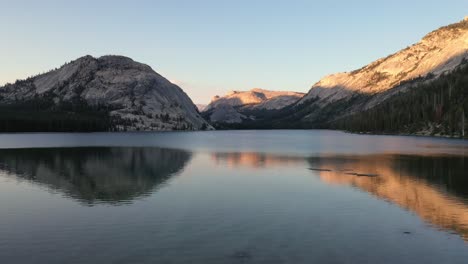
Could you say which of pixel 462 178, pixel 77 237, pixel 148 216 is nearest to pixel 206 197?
→ pixel 148 216

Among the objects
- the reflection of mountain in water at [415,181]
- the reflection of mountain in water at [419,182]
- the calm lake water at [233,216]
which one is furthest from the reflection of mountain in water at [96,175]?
the reflection of mountain in water at [419,182]

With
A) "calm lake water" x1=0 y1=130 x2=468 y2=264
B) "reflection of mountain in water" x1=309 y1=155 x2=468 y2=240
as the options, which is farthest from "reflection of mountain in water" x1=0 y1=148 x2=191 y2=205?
"reflection of mountain in water" x1=309 y1=155 x2=468 y2=240

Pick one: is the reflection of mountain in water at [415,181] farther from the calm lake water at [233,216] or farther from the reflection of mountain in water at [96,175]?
the reflection of mountain in water at [96,175]

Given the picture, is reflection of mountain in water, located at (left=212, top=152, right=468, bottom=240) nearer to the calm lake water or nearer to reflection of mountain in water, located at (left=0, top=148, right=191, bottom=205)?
the calm lake water

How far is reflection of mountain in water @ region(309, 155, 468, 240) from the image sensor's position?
45.1 m

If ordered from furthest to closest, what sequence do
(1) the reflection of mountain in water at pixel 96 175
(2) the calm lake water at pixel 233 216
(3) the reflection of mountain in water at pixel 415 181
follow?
1. (1) the reflection of mountain in water at pixel 96 175
2. (3) the reflection of mountain in water at pixel 415 181
3. (2) the calm lake water at pixel 233 216

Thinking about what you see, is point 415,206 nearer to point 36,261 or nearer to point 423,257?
point 423,257

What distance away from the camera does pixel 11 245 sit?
32.7m

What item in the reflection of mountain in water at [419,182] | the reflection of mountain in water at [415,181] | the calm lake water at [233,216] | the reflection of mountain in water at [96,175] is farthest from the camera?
the reflection of mountain in water at [96,175]

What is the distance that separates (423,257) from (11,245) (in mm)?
31794

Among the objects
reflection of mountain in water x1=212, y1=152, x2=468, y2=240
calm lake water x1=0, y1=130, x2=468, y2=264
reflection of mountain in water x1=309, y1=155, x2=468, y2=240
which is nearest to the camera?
calm lake water x1=0, y1=130, x2=468, y2=264

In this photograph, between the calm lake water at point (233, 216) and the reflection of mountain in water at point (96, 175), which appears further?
the reflection of mountain in water at point (96, 175)

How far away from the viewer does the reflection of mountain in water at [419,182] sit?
4512 cm

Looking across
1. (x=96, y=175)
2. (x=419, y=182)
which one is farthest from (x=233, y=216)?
(x=96, y=175)
